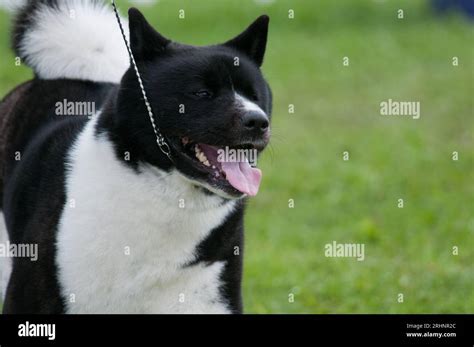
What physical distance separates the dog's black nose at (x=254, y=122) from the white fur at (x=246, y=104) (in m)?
0.03

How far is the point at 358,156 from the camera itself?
10.3 metres

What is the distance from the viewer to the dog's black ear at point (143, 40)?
411 centimetres

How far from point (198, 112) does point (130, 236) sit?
1.85 ft

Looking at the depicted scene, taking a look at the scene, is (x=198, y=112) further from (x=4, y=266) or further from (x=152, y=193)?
(x=4, y=266)

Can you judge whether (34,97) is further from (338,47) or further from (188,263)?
(338,47)

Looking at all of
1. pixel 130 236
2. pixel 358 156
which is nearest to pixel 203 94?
pixel 130 236

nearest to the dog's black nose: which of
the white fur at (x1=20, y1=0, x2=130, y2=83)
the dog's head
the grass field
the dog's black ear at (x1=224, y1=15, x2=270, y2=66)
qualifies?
the dog's head

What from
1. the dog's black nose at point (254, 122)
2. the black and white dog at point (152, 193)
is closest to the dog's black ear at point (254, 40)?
the black and white dog at point (152, 193)

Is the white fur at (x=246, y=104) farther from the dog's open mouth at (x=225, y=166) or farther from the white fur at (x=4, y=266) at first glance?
the white fur at (x=4, y=266)

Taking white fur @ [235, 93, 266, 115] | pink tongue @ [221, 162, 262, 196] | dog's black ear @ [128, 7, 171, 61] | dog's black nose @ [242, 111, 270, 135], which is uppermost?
dog's black ear @ [128, 7, 171, 61]

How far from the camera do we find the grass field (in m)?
6.69

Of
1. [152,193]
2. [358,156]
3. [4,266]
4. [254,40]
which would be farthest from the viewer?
[358,156]

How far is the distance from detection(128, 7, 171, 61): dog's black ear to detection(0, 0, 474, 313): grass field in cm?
231

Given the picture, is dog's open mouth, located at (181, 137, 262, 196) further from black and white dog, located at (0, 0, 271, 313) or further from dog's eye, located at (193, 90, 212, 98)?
dog's eye, located at (193, 90, 212, 98)
